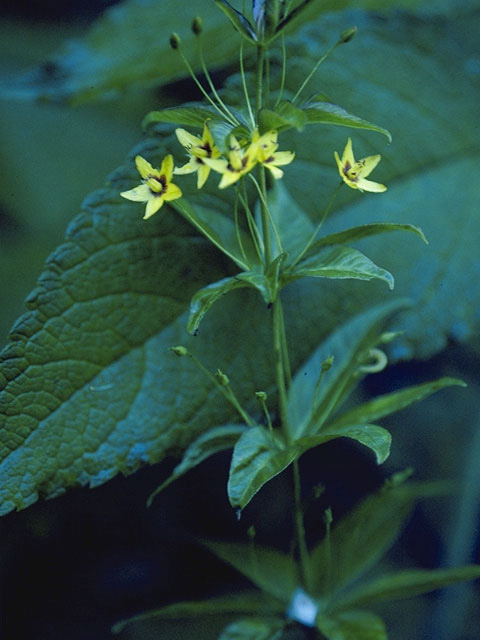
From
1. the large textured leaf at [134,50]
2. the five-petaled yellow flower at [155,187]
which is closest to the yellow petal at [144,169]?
the five-petaled yellow flower at [155,187]

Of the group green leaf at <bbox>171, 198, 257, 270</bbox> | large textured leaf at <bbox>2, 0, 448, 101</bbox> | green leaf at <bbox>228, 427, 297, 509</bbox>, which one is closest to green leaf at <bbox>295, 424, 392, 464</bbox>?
green leaf at <bbox>228, 427, 297, 509</bbox>

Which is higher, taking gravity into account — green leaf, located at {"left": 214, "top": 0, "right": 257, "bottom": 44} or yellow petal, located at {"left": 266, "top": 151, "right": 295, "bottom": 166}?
green leaf, located at {"left": 214, "top": 0, "right": 257, "bottom": 44}

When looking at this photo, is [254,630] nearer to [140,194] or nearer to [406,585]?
[406,585]

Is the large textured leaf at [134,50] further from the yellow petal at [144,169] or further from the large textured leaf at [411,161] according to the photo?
the yellow petal at [144,169]

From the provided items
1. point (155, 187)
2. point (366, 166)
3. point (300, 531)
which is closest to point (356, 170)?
point (366, 166)

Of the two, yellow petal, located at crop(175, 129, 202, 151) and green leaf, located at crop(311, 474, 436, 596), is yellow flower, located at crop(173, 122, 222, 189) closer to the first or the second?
yellow petal, located at crop(175, 129, 202, 151)

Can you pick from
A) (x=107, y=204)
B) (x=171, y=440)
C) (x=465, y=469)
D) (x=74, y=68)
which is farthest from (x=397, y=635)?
(x=74, y=68)

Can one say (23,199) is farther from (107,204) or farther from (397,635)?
(397,635)
